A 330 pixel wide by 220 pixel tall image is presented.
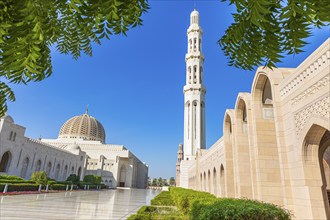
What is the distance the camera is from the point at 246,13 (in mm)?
1142

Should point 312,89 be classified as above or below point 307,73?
below

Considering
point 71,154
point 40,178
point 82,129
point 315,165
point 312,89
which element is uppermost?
point 82,129

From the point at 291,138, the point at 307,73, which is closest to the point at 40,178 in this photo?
the point at 291,138

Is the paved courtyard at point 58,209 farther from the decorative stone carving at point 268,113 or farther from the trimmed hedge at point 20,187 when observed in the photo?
the decorative stone carving at point 268,113

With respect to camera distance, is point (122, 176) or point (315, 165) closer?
point (315, 165)

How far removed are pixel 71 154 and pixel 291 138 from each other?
46878mm

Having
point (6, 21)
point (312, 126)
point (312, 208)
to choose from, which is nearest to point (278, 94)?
point (312, 126)

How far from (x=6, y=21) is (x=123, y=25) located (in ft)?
1.82

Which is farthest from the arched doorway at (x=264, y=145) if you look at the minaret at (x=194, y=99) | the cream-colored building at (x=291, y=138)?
the minaret at (x=194, y=99)

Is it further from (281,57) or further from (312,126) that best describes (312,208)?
(281,57)

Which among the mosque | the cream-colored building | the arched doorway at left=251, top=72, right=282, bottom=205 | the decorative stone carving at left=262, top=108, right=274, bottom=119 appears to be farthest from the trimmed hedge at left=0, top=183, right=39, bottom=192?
the decorative stone carving at left=262, top=108, right=274, bottom=119

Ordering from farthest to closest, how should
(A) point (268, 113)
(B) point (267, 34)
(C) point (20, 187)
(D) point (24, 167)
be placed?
1. (D) point (24, 167)
2. (C) point (20, 187)
3. (A) point (268, 113)
4. (B) point (267, 34)

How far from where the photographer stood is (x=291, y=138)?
7.28 m

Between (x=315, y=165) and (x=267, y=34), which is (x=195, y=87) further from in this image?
(x=267, y=34)
